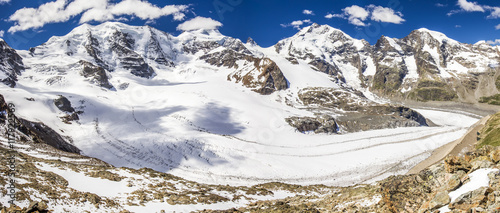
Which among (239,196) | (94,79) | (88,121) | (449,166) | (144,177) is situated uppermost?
(94,79)

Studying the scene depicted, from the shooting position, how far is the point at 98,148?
62.9m

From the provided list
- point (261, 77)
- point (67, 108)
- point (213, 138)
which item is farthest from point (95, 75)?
point (213, 138)

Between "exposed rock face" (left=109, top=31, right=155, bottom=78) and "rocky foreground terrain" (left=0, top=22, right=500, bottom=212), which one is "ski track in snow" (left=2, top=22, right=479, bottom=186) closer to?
"rocky foreground terrain" (left=0, top=22, right=500, bottom=212)

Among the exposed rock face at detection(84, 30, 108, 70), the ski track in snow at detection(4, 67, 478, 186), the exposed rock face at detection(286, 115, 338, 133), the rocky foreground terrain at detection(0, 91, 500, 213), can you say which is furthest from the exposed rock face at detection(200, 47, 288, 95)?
the rocky foreground terrain at detection(0, 91, 500, 213)

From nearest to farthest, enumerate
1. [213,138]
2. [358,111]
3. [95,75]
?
[213,138] < [358,111] < [95,75]

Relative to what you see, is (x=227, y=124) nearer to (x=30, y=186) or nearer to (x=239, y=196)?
(x=239, y=196)

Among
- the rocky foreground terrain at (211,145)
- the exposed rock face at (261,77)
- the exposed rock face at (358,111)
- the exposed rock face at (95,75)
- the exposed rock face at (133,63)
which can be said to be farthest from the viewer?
the exposed rock face at (133,63)

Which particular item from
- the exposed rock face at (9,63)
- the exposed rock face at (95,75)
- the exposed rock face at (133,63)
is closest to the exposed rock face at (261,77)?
the exposed rock face at (133,63)

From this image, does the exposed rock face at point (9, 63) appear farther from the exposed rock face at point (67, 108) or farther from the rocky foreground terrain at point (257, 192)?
the rocky foreground terrain at point (257, 192)

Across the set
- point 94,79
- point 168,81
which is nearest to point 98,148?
point 94,79

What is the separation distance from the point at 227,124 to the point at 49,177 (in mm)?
73226

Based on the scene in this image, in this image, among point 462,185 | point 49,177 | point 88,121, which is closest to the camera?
point 462,185

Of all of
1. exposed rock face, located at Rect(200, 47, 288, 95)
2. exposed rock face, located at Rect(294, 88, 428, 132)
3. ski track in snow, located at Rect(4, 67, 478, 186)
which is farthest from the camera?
exposed rock face, located at Rect(200, 47, 288, 95)

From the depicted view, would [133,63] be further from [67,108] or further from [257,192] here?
[257,192]
